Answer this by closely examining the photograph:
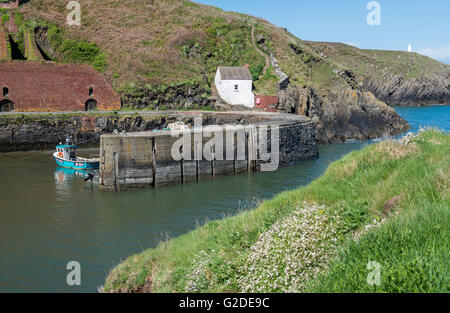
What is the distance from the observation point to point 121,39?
76.7 meters

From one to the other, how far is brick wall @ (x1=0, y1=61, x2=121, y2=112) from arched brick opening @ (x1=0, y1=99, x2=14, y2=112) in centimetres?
55

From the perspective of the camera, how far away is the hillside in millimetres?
62688

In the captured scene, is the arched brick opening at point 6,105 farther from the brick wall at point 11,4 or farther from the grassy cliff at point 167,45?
the brick wall at point 11,4

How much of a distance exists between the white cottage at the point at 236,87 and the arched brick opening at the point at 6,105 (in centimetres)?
3164

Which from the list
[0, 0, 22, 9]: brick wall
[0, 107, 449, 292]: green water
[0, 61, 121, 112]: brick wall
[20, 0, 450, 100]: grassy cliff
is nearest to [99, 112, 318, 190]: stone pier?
[0, 107, 449, 292]: green water

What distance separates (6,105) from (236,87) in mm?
34463

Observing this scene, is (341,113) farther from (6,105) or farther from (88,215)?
(6,105)

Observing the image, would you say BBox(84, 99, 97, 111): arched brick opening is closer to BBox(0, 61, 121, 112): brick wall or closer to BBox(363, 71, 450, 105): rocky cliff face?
BBox(0, 61, 121, 112): brick wall

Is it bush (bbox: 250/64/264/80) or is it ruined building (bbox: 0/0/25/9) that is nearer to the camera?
bush (bbox: 250/64/264/80)

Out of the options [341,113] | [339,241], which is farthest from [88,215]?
[341,113]

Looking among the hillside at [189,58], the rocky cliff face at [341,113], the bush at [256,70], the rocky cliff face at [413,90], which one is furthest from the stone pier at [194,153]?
the rocky cliff face at [413,90]

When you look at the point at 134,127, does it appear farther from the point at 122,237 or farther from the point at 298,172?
the point at 122,237

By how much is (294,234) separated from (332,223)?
107cm

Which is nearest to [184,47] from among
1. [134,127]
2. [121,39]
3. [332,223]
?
[121,39]
